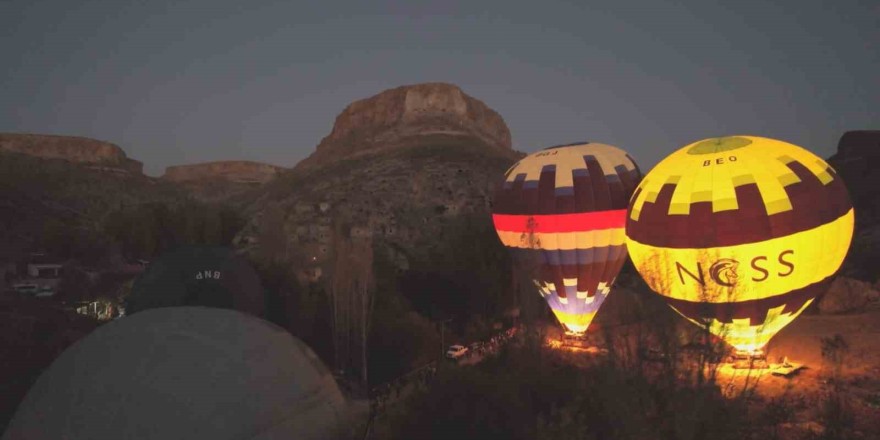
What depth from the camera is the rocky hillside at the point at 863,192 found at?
101 ft

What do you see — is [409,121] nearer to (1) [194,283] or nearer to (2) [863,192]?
(2) [863,192]

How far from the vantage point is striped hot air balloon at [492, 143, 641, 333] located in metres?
17.2

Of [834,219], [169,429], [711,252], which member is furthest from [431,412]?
[834,219]

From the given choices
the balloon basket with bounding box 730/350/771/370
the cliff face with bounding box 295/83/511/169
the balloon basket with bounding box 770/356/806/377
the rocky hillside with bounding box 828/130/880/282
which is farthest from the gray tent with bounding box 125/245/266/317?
the cliff face with bounding box 295/83/511/169

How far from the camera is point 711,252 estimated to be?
12508 mm

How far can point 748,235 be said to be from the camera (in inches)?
485

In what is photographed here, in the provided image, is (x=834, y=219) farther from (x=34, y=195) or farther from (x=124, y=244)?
(x=34, y=195)

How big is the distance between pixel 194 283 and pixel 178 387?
25.2 ft

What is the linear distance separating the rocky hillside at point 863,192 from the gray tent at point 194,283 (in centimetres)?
3163

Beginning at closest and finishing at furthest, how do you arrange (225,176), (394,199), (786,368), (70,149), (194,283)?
(194,283) → (786,368) → (394,199) → (70,149) → (225,176)

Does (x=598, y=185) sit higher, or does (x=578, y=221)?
(x=598, y=185)

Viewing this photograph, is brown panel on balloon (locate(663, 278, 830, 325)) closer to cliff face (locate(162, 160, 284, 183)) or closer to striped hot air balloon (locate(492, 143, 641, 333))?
striped hot air balloon (locate(492, 143, 641, 333))

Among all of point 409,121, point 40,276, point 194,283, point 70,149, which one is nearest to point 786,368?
point 194,283

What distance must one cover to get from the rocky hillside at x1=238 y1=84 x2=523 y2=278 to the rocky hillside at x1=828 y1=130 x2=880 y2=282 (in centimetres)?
2216
